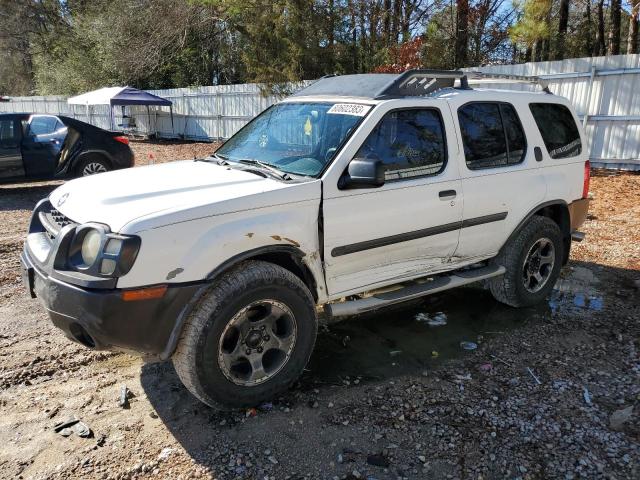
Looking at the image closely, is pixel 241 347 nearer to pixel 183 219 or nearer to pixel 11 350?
pixel 183 219

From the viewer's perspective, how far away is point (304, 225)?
3312mm

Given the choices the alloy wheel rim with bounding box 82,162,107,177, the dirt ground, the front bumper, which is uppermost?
the front bumper

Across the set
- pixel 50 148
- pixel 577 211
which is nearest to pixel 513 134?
pixel 577 211

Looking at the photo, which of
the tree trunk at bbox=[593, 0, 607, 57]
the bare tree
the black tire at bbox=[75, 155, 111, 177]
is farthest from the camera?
the tree trunk at bbox=[593, 0, 607, 57]

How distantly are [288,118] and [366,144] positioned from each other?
0.86m

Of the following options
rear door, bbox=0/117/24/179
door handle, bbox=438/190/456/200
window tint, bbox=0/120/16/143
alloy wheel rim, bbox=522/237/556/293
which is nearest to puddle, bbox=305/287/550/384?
alloy wheel rim, bbox=522/237/556/293

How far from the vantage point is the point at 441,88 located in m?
4.35

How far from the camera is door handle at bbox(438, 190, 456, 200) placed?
3971mm

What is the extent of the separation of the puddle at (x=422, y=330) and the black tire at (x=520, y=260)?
0.49 ft

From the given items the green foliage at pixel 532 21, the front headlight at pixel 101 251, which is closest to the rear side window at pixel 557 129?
the front headlight at pixel 101 251

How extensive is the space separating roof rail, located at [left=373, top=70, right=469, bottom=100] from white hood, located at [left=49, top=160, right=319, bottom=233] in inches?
44.6

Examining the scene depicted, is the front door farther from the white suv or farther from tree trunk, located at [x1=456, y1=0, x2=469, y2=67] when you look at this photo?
tree trunk, located at [x1=456, y1=0, x2=469, y2=67]

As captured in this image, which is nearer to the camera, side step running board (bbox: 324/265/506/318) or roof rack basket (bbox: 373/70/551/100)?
side step running board (bbox: 324/265/506/318)

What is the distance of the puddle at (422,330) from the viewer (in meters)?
3.84
